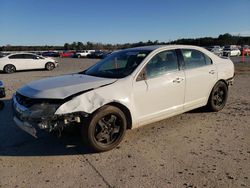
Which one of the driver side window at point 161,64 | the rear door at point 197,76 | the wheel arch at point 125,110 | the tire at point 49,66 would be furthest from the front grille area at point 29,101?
the tire at point 49,66

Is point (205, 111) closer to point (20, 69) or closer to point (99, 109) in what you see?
point (99, 109)

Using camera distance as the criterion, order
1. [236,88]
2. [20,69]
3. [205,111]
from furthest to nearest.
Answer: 1. [20,69]
2. [236,88]
3. [205,111]

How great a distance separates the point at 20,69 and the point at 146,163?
17.9 metres

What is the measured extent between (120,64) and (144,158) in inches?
84.0

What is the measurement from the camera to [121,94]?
14.6 ft

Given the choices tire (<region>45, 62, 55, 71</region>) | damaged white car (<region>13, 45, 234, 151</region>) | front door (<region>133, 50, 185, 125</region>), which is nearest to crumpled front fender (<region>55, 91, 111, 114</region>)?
damaged white car (<region>13, 45, 234, 151</region>)

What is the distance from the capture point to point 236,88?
991 cm

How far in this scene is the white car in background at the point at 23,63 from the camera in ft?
62.3

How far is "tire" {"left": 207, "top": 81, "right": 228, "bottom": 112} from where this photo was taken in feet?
20.5

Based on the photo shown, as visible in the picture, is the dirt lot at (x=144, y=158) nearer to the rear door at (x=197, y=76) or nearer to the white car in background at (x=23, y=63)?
the rear door at (x=197, y=76)

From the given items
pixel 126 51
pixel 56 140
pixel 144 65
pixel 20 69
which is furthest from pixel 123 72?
pixel 20 69

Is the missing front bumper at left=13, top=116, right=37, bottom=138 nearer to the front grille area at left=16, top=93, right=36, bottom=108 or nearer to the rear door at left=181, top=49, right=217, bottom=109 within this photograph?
the front grille area at left=16, top=93, right=36, bottom=108

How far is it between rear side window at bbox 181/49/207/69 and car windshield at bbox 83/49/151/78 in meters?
0.89

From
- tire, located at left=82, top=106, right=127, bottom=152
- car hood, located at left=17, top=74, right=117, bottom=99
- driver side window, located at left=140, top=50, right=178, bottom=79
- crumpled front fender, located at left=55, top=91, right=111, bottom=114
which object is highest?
driver side window, located at left=140, top=50, right=178, bottom=79
